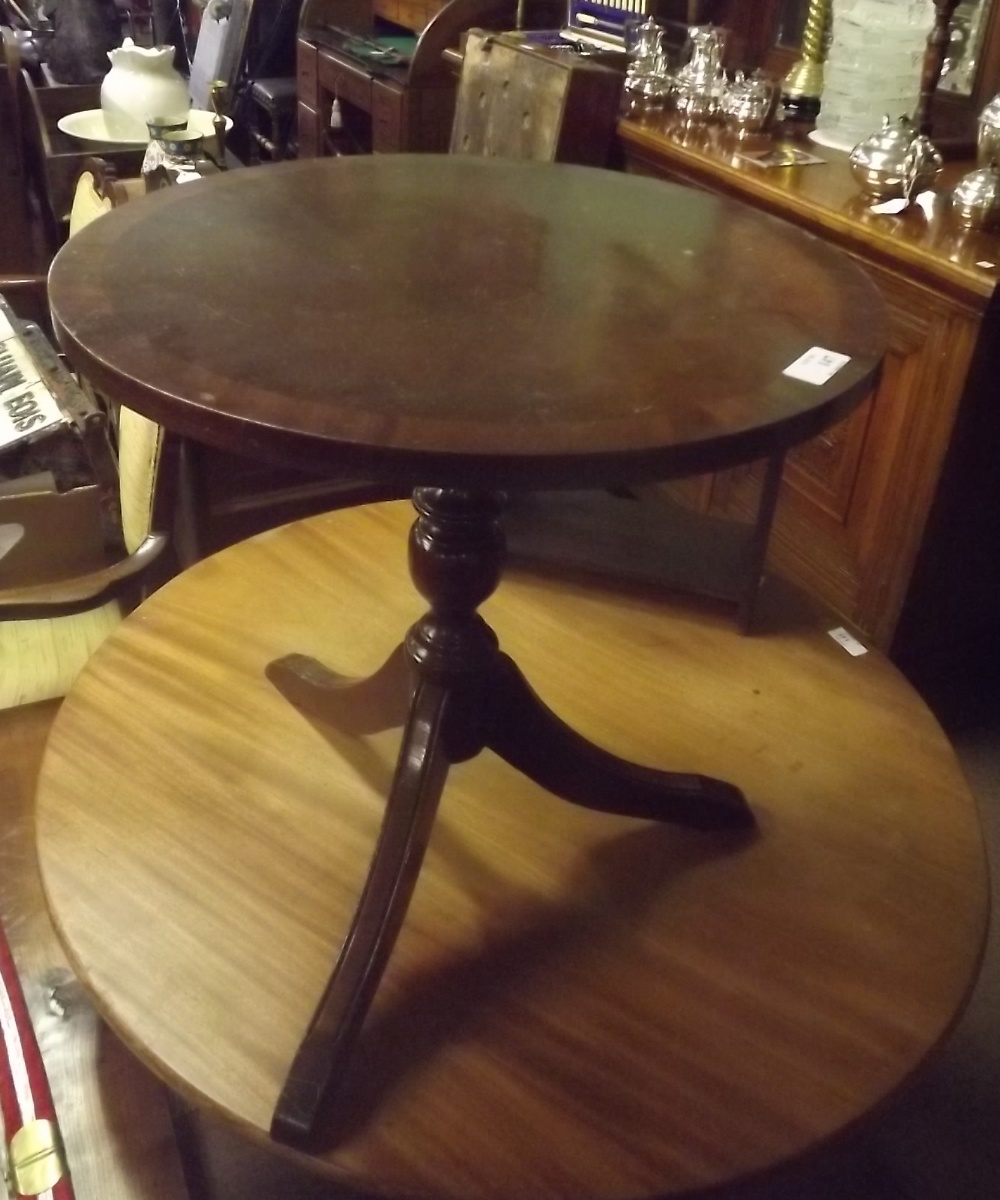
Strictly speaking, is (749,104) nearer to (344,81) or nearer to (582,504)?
(582,504)

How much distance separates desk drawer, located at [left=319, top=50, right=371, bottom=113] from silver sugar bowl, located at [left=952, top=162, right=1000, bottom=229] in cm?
119

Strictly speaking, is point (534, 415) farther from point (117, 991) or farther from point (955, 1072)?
point (955, 1072)

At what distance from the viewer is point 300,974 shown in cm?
85

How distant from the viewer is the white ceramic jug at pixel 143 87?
2.35 metres

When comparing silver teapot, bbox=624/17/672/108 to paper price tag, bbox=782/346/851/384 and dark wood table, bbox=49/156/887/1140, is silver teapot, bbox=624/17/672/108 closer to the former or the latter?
dark wood table, bbox=49/156/887/1140

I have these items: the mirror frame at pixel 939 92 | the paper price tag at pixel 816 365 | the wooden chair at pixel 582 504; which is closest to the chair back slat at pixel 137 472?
the wooden chair at pixel 582 504

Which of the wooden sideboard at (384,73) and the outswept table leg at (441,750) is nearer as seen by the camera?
the outswept table leg at (441,750)

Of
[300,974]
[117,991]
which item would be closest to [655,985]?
[300,974]

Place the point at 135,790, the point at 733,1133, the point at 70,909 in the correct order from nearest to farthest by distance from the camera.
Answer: the point at 733,1133
the point at 70,909
the point at 135,790

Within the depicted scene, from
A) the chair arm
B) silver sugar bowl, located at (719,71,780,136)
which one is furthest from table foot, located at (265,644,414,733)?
silver sugar bowl, located at (719,71,780,136)

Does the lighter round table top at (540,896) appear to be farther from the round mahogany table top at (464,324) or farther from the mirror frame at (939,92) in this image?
the mirror frame at (939,92)

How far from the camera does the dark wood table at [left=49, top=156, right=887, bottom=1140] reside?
0.61 metres

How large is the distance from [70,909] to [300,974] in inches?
7.1

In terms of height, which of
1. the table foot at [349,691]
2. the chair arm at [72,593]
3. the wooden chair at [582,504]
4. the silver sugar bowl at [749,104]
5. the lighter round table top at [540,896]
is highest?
the silver sugar bowl at [749,104]
